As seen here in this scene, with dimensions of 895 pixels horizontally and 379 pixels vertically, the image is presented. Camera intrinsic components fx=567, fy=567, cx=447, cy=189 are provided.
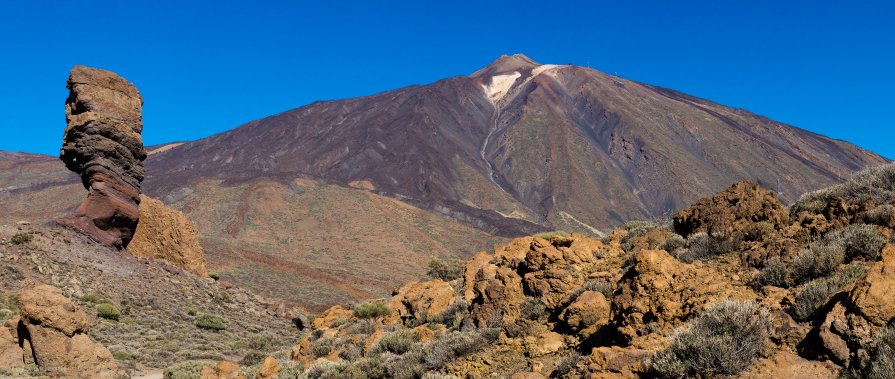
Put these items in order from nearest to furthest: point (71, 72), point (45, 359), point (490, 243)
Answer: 1. point (45, 359)
2. point (71, 72)
3. point (490, 243)

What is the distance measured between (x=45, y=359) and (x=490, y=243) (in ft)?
196

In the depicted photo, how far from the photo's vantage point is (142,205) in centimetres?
2706

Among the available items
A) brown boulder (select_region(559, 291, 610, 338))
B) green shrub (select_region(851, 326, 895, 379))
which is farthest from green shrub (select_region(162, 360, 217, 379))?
green shrub (select_region(851, 326, 895, 379))

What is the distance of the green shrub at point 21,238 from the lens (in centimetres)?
2266

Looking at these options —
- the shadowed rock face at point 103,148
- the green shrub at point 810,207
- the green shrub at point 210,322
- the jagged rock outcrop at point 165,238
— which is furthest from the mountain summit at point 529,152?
the green shrub at point 810,207

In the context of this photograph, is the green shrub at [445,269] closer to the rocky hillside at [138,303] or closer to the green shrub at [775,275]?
the rocky hillside at [138,303]

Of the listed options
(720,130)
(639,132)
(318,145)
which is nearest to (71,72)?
(318,145)

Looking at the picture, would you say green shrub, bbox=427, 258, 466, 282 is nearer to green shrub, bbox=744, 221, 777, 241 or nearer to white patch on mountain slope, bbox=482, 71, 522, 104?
green shrub, bbox=744, 221, 777, 241

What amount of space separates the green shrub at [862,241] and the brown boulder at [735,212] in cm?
190

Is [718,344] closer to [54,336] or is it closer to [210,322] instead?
[54,336]

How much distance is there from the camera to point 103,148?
24.9m

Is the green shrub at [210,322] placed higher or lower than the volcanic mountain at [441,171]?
lower

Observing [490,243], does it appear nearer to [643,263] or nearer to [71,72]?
[71,72]

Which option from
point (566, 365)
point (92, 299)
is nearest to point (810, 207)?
point (566, 365)
